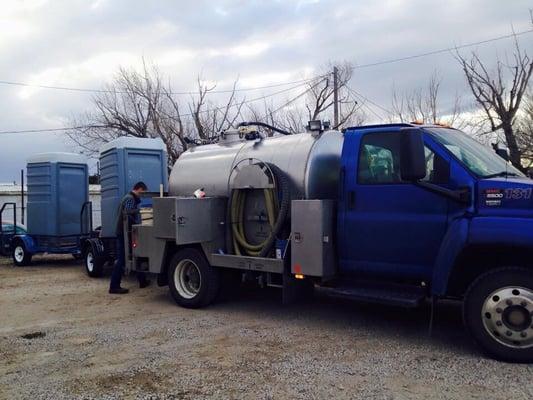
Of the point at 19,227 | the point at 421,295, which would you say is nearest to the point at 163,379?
the point at 421,295

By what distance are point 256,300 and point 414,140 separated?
163 inches

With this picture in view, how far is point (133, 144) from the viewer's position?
12.1m

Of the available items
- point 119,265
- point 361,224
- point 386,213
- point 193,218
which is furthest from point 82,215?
point 386,213

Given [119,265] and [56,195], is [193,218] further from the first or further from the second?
[56,195]

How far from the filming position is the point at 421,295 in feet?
20.1

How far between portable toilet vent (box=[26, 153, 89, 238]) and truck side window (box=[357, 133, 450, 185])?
30.4 feet

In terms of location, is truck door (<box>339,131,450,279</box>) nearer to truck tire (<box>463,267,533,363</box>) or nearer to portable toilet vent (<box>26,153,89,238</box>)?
truck tire (<box>463,267,533,363</box>)

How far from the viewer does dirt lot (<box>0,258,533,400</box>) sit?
4.90m

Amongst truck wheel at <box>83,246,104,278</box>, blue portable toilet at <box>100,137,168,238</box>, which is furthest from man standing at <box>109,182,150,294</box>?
truck wheel at <box>83,246,104,278</box>

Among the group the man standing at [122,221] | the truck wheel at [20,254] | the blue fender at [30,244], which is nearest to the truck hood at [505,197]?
the man standing at [122,221]

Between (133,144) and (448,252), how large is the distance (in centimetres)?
814

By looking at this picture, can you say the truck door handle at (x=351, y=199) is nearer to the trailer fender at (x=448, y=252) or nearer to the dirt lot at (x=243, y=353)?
the trailer fender at (x=448, y=252)

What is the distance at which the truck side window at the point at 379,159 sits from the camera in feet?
21.1

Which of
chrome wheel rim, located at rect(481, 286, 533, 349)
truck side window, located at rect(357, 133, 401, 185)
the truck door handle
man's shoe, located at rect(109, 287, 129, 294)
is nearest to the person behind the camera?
chrome wheel rim, located at rect(481, 286, 533, 349)
